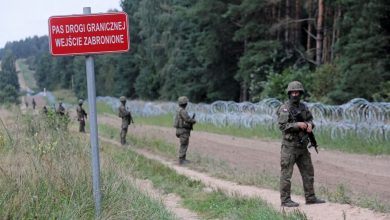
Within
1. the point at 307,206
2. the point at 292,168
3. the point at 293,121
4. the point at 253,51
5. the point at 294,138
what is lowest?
the point at 307,206

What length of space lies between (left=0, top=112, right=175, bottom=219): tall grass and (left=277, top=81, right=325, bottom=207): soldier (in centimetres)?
197

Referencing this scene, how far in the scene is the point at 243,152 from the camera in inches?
763

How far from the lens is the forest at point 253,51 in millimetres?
26688

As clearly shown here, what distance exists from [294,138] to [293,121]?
0.82 ft

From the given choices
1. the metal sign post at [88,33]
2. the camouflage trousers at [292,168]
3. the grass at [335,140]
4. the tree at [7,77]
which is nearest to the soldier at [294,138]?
the camouflage trousers at [292,168]

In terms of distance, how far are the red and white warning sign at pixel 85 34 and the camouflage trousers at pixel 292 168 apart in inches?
144

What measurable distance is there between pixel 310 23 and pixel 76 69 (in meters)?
58.5

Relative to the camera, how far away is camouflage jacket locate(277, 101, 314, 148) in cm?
852

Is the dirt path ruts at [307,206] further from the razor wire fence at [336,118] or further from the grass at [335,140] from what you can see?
the razor wire fence at [336,118]

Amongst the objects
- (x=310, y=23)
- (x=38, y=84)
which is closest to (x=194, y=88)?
(x=310, y=23)

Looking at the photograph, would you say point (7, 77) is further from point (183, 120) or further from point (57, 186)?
point (57, 186)

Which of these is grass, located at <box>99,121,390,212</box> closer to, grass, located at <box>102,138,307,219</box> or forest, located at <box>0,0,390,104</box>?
grass, located at <box>102,138,307,219</box>

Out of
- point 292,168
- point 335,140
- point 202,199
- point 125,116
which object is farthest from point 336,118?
point 292,168

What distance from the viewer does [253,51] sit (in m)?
40.9
